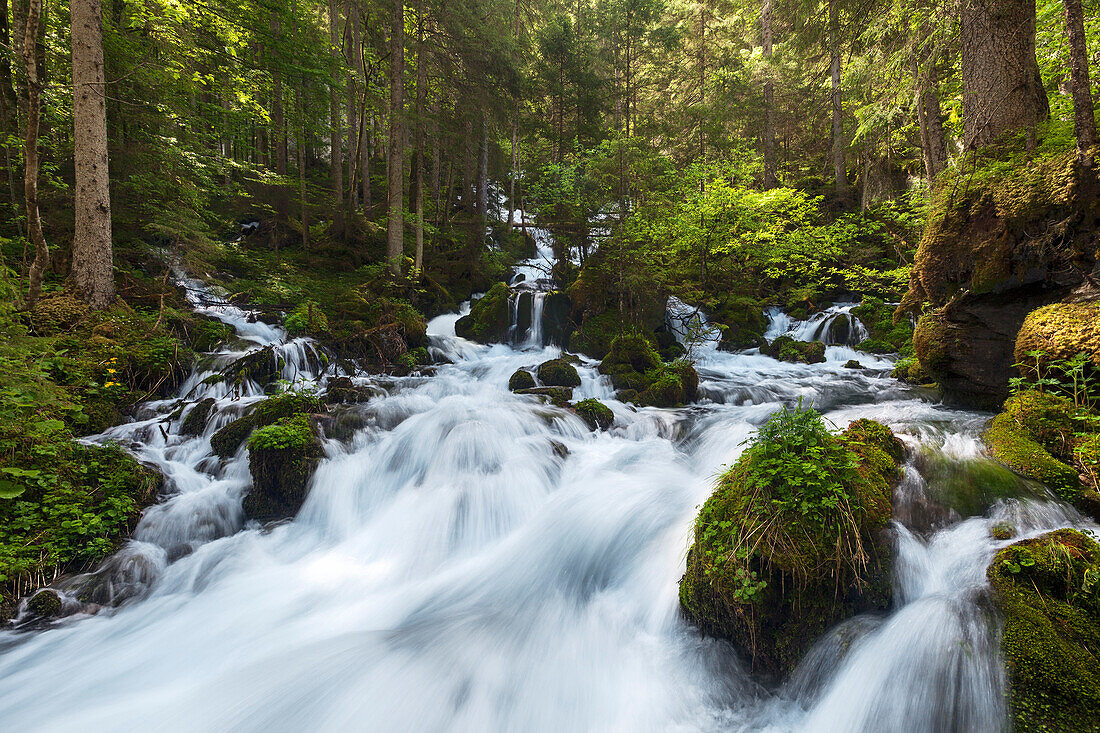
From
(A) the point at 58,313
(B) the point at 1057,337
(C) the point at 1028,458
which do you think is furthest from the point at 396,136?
(C) the point at 1028,458

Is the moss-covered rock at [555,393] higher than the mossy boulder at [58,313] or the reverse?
the reverse

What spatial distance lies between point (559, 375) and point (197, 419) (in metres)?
6.33

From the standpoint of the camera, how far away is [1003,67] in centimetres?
545

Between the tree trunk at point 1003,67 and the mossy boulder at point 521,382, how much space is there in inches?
304

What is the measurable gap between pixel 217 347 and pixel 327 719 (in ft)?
25.9

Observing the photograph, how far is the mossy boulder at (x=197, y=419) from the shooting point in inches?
262

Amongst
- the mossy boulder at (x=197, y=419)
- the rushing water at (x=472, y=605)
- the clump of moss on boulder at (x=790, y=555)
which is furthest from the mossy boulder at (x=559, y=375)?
the clump of moss on boulder at (x=790, y=555)

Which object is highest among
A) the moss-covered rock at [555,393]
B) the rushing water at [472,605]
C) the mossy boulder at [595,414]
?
the moss-covered rock at [555,393]

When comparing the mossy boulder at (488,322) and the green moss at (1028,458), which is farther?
the mossy boulder at (488,322)

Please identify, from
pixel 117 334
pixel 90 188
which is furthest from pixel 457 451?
pixel 90 188

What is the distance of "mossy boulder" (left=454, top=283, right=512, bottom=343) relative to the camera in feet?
44.1

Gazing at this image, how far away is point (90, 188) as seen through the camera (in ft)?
22.8

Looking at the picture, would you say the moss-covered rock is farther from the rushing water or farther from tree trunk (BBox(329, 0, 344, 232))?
tree trunk (BBox(329, 0, 344, 232))

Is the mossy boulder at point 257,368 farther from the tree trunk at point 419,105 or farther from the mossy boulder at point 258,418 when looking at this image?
the tree trunk at point 419,105
